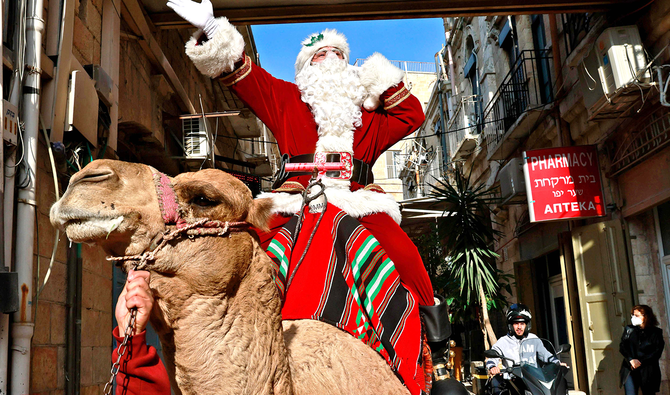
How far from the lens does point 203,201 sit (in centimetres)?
188

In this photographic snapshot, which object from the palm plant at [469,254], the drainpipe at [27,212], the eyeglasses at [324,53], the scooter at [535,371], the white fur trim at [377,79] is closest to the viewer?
the white fur trim at [377,79]

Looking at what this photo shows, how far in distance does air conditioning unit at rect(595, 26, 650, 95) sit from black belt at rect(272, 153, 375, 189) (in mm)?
6456

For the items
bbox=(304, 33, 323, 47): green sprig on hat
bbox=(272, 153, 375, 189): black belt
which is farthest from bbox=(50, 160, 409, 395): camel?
bbox=(304, 33, 323, 47): green sprig on hat

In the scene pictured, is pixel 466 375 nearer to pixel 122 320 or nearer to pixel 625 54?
pixel 625 54

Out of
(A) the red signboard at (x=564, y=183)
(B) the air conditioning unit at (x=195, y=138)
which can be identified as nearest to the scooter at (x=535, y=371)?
(A) the red signboard at (x=564, y=183)

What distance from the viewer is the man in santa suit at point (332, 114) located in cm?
318

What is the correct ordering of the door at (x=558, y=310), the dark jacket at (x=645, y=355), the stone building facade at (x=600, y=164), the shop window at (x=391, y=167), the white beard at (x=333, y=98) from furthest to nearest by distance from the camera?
the shop window at (x=391, y=167)
the door at (x=558, y=310)
the stone building facade at (x=600, y=164)
the dark jacket at (x=645, y=355)
the white beard at (x=333, y=98)

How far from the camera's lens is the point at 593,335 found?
10.7m

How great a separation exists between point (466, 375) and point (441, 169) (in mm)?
10614

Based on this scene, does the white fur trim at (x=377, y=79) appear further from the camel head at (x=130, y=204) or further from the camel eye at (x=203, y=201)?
the camel eye at (x=203, y=201)

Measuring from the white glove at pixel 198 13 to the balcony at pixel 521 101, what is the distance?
10708mm

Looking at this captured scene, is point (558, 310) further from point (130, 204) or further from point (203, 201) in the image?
point (130, 204)

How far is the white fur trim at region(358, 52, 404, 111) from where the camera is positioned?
374 centimetres

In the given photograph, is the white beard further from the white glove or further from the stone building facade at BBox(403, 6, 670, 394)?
the stone building facade at BBox(403, 6, 670, 394)
